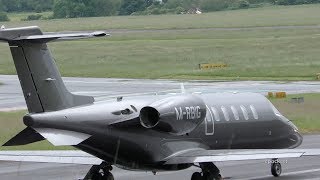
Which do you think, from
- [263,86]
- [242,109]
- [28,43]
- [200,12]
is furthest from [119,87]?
[200,12]

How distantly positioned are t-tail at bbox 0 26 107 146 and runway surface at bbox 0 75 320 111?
106ft

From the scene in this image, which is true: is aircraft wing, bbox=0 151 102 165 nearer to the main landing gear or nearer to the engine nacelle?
the engine nacelle

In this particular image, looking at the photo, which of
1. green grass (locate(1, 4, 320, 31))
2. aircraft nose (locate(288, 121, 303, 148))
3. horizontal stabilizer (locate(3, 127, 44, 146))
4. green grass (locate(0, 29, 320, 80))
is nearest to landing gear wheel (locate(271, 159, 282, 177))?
aircraft nose (locate(288, 121, 303, 148))

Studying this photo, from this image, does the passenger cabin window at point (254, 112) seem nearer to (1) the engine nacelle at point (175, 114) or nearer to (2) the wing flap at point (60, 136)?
(1) the engine nacelle at point (175, 114)

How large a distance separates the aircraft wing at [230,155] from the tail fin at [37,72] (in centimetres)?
301

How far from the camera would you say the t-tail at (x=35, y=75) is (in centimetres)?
2394

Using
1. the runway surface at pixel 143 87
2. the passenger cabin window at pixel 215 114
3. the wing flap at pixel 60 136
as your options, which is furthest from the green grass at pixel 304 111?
the wing flap at pixel 60 136

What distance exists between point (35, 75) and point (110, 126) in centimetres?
214

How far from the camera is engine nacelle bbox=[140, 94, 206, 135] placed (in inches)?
979

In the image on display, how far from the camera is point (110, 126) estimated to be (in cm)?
2441

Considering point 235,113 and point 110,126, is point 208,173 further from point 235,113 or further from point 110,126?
Answer: point 235,113

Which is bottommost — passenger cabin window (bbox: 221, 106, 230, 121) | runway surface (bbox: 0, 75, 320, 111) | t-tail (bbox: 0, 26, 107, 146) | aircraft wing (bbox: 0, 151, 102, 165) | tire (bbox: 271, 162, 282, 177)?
runway surface (bbox: 0, 75, 320, 111)

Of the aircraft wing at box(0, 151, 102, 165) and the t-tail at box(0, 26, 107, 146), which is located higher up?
the t-tail at box(0, 26, 107, 146)

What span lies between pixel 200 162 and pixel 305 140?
47.1 ft
